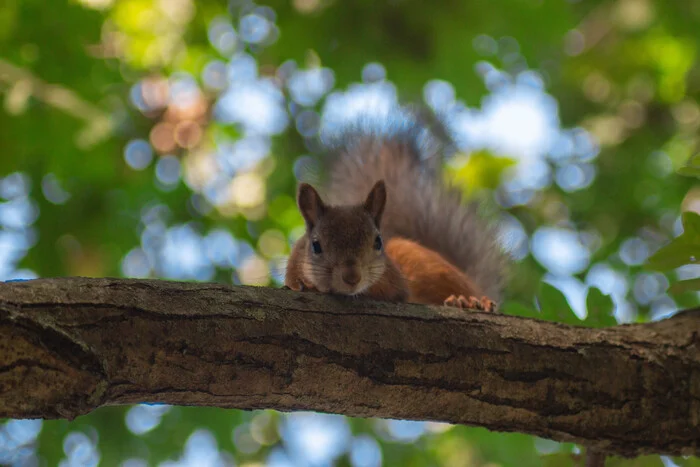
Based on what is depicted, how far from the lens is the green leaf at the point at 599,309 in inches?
96.3

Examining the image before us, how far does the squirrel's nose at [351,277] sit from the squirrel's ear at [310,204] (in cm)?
45

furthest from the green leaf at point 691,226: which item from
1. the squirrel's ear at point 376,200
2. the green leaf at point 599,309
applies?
the squirrel's ear at point 376,200

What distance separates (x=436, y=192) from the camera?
12.4 ft

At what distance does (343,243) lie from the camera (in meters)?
2.68

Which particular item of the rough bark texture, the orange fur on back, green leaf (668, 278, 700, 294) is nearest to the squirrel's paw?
the orange fur on back

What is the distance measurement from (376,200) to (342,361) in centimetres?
108

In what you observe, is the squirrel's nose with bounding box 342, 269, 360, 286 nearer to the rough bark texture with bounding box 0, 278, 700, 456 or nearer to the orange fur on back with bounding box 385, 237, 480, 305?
the rough bark texture with bounding box 0, 278, 700, 456

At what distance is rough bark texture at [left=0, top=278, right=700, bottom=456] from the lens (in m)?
1.59

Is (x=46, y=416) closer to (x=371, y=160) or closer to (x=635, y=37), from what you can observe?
(x=371, y=160)

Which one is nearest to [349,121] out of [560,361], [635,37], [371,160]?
[371,160]

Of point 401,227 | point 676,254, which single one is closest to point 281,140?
point 401,227

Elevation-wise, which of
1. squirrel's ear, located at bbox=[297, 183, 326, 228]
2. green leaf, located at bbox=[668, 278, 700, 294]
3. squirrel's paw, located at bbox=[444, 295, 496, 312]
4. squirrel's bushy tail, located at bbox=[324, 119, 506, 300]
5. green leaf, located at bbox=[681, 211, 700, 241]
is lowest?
green leaf, located at bbox=[668, 278, 700, 294]

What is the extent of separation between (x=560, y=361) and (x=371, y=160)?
1.96 meters

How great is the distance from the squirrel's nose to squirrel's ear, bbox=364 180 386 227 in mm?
447
